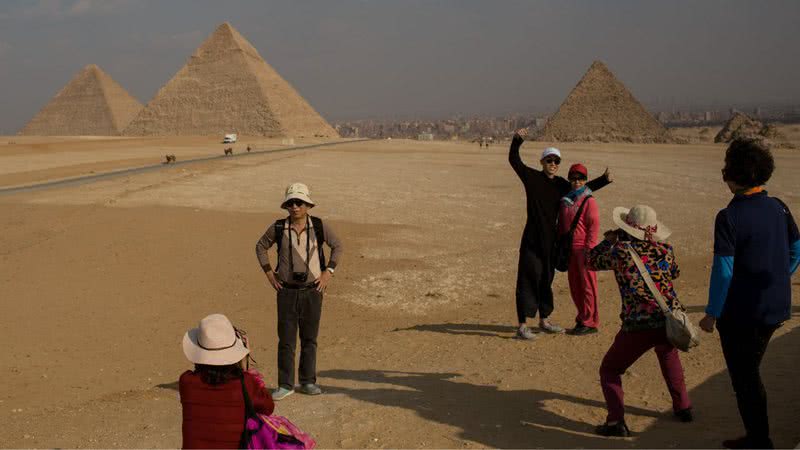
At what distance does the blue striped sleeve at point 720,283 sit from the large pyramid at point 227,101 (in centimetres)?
9157

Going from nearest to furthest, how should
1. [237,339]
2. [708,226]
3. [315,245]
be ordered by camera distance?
[237,339] → [315,245] → [708,226]

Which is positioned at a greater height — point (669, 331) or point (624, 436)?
point (669, 331)

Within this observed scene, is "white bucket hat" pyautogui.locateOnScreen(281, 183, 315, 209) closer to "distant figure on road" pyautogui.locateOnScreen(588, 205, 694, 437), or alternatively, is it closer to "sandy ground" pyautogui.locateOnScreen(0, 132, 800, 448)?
"sandy ground" pyautogui.locateOnScreen(0, 132, 800, 448)

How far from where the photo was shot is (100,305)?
26.3ft

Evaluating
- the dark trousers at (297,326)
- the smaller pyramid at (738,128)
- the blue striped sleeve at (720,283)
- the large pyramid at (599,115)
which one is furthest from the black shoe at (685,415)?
the large pyramid at (599,115)

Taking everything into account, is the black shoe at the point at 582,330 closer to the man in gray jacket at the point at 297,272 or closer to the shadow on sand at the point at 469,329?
the shadow on sand at the point at 469,329

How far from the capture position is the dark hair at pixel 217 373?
8.96 ft

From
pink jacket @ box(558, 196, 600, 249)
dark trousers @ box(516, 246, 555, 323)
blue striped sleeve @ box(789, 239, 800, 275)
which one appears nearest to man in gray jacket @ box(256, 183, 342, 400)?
dark trousers @ box(516, 246, 555, 323)

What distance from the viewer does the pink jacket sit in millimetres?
5695

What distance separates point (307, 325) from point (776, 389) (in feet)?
9.58

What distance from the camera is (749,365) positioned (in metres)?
3.48

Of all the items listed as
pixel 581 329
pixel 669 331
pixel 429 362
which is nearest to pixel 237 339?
pixel 669 331

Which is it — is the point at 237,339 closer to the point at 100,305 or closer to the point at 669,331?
the point at 669,331

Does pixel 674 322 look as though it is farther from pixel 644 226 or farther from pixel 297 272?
pixel 297 272
